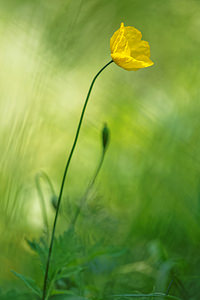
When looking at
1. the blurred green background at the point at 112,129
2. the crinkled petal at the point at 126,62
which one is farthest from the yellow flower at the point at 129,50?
the blurred green background at the point at 112,129

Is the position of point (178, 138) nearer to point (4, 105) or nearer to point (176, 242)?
point (176, 242)

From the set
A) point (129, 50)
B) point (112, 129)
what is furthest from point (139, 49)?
point (112, 129)

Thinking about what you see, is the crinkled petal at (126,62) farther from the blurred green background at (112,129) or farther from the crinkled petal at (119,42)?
the blurred green background at (112,129)

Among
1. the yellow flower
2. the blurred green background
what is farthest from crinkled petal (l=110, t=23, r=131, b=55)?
the blurred green background

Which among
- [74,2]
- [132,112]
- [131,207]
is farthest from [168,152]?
[74,2]

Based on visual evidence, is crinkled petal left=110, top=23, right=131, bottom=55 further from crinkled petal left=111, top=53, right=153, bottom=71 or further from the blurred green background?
the blurred green background
